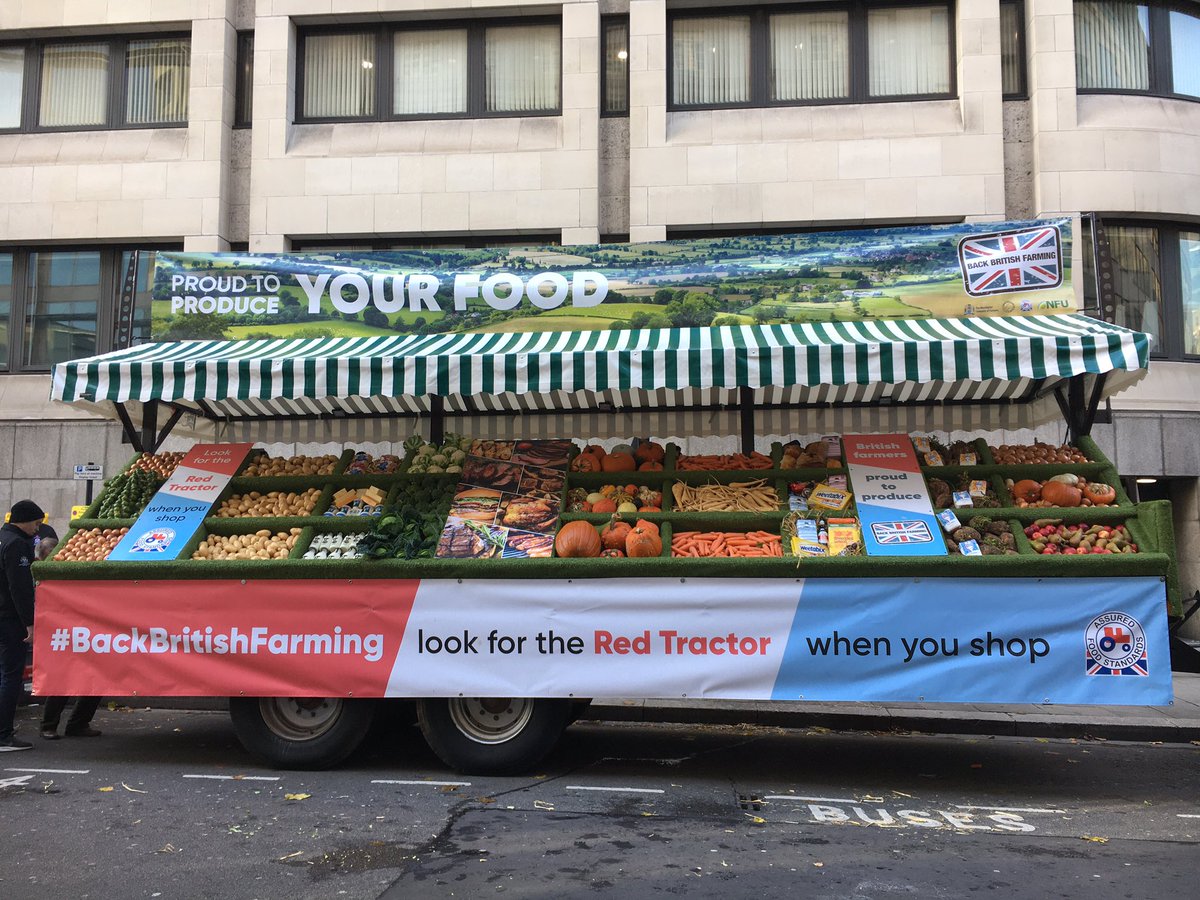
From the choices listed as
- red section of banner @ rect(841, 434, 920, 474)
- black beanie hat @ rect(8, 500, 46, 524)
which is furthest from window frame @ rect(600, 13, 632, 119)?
black beanie hat @ rect(8, 500, 46, 524)

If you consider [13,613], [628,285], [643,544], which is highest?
[628,285]

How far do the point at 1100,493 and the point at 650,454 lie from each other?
11.7ft

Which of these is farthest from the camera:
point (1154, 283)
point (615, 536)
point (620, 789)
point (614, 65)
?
point (614, 65)

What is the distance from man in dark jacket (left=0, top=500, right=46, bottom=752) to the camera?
7.80m

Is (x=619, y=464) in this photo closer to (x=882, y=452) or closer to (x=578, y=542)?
(x=578, y=542)

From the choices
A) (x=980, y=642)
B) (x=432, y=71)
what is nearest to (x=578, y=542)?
(x=980, y=642)

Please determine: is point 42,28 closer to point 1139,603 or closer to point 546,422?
point 546,422

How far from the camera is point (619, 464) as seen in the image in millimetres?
8422

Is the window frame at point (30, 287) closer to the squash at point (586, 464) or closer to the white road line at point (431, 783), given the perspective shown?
the squash at point (586, 464)

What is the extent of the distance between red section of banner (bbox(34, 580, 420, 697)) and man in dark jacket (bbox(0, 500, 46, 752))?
0.33 metres

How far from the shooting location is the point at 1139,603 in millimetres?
6723

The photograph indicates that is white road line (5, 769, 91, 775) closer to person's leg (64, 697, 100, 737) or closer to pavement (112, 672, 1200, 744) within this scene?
person's leg (64, 697, 100, 737)

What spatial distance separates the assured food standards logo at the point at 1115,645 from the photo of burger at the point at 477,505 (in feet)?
14.3

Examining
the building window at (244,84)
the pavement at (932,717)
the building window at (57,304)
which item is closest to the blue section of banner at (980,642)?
the pavement at (932,717)
